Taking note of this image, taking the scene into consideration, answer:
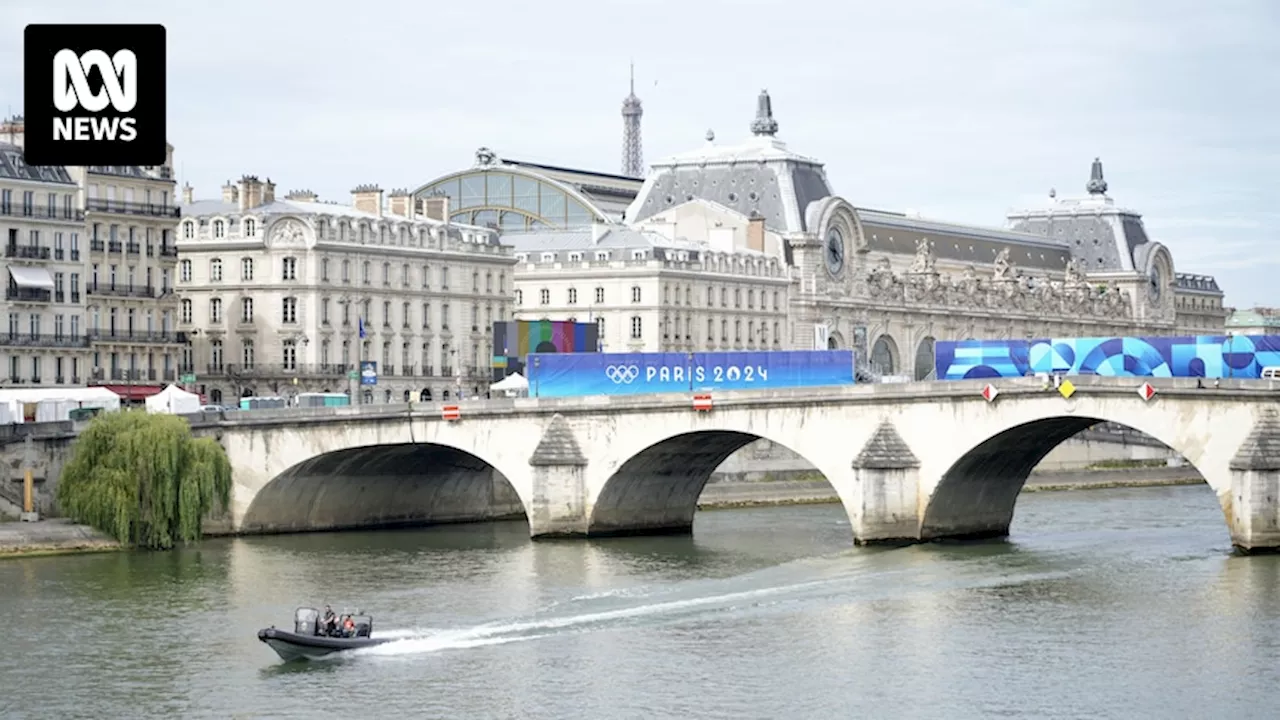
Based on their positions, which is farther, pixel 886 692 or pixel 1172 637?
pixel 1172 637

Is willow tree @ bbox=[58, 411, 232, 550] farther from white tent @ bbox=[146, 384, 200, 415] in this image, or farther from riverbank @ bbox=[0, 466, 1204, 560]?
white tent @ bbox=[146, 384, 200, 415]

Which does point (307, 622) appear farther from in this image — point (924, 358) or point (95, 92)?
point (924, 358)

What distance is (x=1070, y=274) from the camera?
616ft

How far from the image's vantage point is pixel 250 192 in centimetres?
11669

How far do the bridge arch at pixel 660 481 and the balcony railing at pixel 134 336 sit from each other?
87.0ft

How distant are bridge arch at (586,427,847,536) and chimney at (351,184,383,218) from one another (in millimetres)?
37013

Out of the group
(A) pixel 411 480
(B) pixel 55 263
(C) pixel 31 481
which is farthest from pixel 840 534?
(B) pixel 55 263

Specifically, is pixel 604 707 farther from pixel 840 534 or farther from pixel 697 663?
pixel 840 534

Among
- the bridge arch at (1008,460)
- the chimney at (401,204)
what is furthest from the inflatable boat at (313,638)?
the chimney at (401,204)

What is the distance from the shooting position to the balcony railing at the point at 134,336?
103 meters

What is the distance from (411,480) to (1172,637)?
40.6 meters

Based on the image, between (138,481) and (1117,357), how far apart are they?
31670 millimetres

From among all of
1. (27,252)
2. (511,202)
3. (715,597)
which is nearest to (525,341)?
(27,252)

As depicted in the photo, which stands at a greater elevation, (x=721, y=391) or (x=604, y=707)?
(x=721, y=391)
